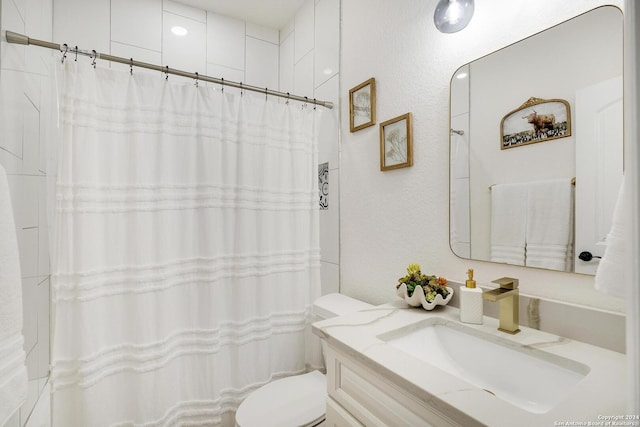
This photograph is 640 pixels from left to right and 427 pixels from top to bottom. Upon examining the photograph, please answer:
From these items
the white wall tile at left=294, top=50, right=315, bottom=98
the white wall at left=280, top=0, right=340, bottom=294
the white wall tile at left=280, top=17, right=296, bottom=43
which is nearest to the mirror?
the white wall at left=280, top=0, right=340, bottom=294

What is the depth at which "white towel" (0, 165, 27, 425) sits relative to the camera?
0.73 m

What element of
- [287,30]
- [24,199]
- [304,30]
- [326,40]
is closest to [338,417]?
[24,199]

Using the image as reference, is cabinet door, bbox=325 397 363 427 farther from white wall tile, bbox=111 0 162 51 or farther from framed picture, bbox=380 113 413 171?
white wall tile, bbox=111 0 162 51

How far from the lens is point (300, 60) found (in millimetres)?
2168

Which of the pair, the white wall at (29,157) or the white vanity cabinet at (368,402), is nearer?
the white vanity cabinet at (368,402)

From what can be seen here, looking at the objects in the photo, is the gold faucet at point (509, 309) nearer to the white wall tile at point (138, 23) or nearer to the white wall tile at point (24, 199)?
the white wall tile at point (24, 199)

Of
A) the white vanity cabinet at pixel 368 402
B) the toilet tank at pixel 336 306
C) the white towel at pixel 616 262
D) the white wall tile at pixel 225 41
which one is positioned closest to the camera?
the white towel at pixel 616 262

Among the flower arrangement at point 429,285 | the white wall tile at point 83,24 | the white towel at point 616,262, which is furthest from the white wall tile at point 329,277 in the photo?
the white wall tile at point 83,24

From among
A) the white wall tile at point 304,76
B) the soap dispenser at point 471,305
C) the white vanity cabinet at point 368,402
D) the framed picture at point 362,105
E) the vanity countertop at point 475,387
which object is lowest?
the white vanity cabinet at point 368,402

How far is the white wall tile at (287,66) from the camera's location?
7.50 feet

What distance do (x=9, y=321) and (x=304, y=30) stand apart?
2160 millimetres

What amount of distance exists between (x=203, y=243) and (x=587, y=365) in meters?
1.42

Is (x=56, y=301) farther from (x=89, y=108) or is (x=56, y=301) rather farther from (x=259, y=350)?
(x=259, y=350)

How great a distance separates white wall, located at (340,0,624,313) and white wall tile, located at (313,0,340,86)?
7 centimetres
